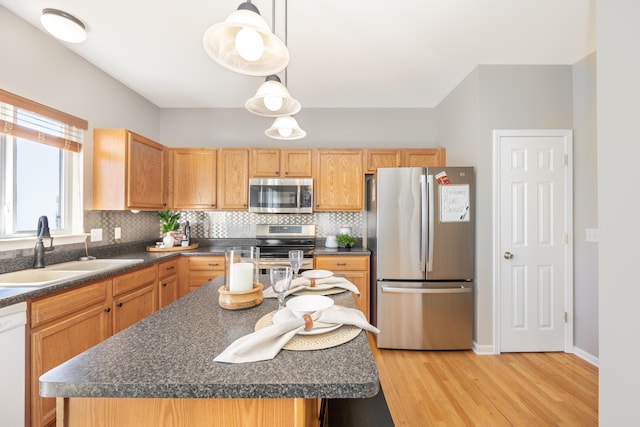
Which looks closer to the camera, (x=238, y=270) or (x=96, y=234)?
(x=238, y=270)

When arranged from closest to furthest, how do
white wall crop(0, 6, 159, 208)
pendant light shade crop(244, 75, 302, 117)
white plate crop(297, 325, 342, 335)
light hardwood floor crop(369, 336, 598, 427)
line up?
white plate crop(297, 325, 342, 335), pendant light shade crop(244, 75, 302, 117), light hardwood floor crop(369, 336, 598, 427), white wall crop(0, 6, 159, 208)

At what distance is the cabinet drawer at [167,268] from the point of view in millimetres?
2691

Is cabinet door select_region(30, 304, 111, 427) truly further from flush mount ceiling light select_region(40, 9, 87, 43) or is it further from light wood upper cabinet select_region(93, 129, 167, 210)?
flush mount ceiling light select_region(40, 9, 87, 43)

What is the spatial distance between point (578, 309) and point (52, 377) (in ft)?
12.0

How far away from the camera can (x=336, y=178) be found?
3.35m

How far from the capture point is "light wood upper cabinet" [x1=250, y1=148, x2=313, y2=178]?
3352 mm

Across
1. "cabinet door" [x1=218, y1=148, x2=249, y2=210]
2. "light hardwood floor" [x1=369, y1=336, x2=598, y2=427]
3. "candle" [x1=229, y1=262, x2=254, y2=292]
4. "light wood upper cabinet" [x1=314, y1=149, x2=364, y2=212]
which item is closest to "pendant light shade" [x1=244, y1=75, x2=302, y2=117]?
"candle" [x1=229, y1=262, x2=254, y2=292]

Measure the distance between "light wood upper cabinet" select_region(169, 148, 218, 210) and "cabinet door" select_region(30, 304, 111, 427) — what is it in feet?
5.39

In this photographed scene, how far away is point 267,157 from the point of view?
3.37 metres

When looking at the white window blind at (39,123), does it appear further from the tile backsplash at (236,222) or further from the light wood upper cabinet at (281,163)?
the light wood upper cabinet at (281,163)

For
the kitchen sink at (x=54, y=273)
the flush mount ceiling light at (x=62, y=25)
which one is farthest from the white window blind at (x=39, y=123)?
the kitchen sink at (x=54, y=273)

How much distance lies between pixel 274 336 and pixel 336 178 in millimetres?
2692

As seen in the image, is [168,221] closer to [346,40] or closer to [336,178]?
[336,178]

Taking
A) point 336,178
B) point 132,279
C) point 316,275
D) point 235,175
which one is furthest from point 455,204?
point 132,279
